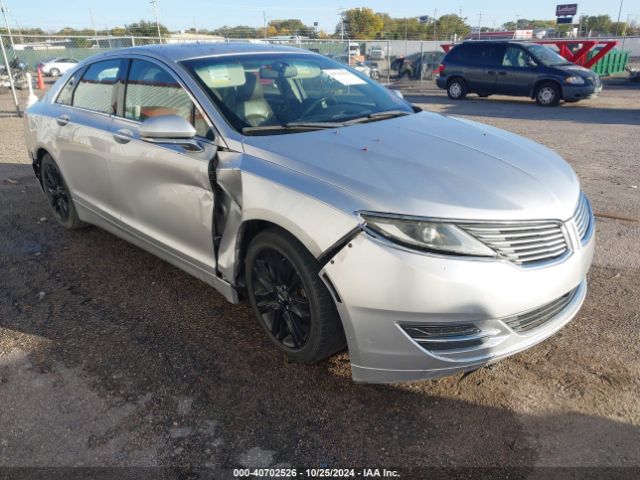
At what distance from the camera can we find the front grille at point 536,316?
2.45 metres

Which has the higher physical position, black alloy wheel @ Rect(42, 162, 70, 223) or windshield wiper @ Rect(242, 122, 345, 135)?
windshield wiper @ Rect(242, 122, 345, 135)

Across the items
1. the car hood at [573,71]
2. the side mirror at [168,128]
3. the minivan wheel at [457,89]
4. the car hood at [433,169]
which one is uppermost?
the side mirror at [168,128]

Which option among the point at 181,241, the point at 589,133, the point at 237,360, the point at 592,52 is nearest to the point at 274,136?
the point at 181,241

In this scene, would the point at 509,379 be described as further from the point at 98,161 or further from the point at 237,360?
the point at 98,161

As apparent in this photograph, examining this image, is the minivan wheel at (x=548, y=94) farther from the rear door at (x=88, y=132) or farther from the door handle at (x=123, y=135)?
the door handle at (x=123, y=135)

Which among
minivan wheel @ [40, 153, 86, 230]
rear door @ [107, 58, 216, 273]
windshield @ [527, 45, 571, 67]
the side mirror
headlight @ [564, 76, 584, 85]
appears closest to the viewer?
the side mirror

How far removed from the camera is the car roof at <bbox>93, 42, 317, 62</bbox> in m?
3.60

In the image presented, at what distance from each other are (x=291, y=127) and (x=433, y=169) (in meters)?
0.96

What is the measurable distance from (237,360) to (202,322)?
53 centimetres

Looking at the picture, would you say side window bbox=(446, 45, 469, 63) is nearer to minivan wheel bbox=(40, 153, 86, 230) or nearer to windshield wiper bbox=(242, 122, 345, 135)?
minivan wheel bbox=(40, 153, 86, 230)

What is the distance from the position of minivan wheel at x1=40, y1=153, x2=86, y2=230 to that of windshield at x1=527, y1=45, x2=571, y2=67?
13630 mm

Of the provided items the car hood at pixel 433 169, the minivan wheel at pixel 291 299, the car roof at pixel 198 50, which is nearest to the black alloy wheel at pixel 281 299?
the minivan wheel at pixel 291 299

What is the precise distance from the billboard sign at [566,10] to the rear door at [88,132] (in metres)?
63.2

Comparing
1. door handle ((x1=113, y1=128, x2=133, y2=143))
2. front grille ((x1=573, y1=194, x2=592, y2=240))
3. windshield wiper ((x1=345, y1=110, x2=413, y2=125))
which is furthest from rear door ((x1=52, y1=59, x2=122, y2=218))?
front grille ((x1=573, y1=194, x2=592, y2=240))
